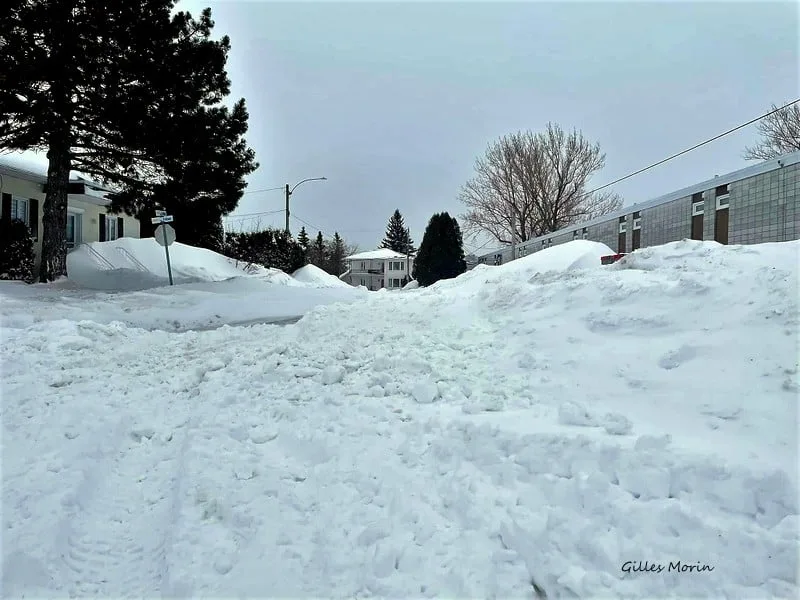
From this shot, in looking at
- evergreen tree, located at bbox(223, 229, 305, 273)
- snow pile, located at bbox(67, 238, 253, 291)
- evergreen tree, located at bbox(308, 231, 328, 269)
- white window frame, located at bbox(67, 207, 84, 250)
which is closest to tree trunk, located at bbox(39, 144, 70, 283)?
snow pile, located at bbox(67, 238, 253, 291)

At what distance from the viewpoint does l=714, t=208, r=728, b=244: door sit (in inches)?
488

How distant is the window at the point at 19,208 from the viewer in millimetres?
18375

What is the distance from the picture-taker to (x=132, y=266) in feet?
57.7

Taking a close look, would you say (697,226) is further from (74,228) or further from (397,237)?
(397,237)

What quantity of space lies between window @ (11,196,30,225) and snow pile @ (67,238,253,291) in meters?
3.09

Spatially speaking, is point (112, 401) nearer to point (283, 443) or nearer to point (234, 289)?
point (283, 443)

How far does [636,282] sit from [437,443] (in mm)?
4051

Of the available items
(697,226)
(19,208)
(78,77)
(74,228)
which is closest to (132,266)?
(19,208)

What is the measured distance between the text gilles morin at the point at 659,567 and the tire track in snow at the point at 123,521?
2.49 m

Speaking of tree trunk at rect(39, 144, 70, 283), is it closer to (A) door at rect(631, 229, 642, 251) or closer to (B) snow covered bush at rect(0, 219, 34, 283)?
(B) snow covered bush at rect(0, 219, 34, 283)

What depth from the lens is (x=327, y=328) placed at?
25.5 ft

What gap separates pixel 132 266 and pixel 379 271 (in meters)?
57.5

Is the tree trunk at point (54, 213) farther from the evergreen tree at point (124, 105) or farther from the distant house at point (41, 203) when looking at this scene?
the distant house at point (41, 203)

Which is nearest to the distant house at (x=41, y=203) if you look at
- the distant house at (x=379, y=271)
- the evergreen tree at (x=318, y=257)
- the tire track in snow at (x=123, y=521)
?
the tire track in snow at (x=123, y=521)
